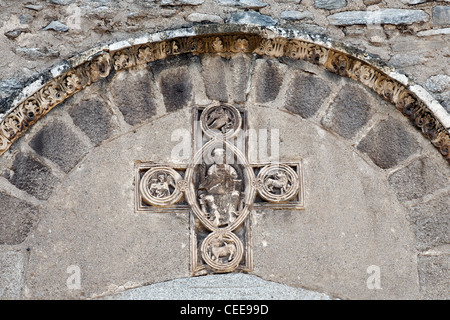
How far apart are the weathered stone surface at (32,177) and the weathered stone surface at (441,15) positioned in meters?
2.35

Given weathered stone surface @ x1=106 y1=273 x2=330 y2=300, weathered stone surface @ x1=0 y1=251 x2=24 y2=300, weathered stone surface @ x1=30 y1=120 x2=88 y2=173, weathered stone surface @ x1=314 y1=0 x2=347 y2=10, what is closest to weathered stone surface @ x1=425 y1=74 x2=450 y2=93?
weathered stone surface @ x1=314 y1=0 x2=347 y2=10

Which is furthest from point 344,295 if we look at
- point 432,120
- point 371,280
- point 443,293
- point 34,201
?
point 34,201

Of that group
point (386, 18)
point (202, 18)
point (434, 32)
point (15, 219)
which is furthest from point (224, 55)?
point (15, 219)

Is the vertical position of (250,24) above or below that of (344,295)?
→ above

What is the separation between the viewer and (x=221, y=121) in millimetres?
4684

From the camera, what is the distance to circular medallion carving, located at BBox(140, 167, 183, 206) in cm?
455

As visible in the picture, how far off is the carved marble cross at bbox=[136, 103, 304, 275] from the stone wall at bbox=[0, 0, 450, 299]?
66mm

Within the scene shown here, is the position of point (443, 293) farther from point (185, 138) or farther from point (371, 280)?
point (185, 138)

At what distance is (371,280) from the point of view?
4.43 meters

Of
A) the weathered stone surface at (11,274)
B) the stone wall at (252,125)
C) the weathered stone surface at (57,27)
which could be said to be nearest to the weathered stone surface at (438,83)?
the stone wall at (252,125)

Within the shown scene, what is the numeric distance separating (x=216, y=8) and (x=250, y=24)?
224mm

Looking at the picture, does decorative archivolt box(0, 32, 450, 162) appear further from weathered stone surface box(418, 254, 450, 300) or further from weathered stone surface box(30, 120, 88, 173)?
weathered stone surface box(418, 254, 450, 300)

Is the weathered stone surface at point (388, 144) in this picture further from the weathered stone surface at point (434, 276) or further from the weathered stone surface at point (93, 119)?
the weathered stone surface at point (93, 119)

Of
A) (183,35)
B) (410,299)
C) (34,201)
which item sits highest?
(183,35)
